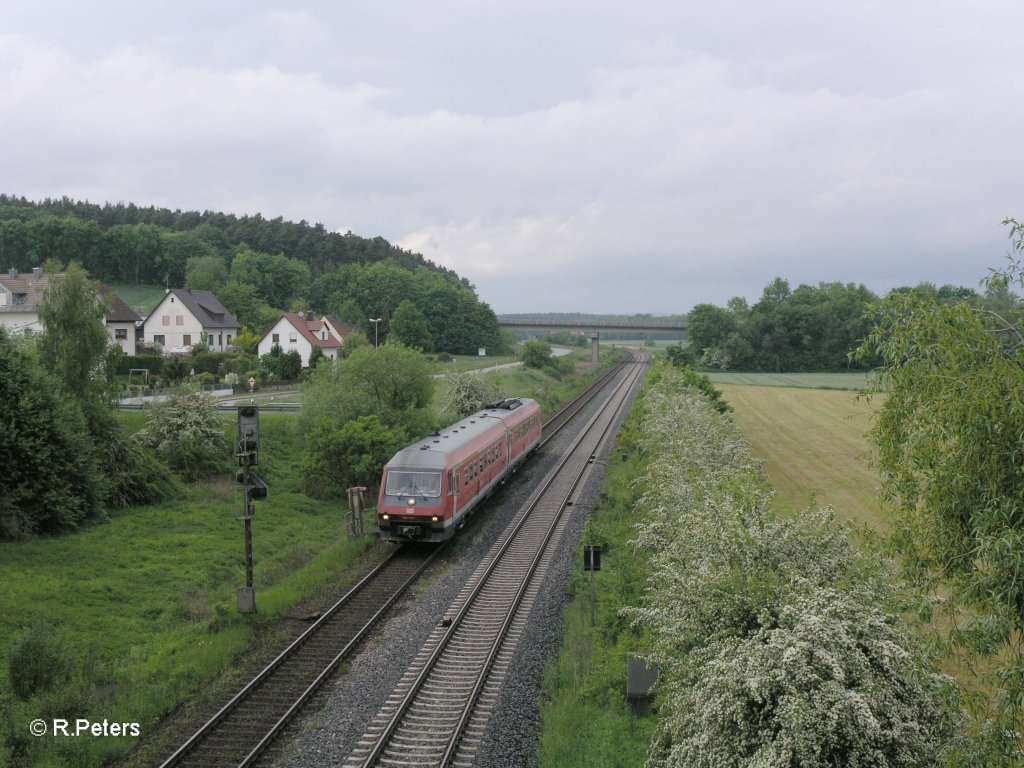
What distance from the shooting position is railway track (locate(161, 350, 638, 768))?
40.8 ft

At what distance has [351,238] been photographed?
557 ft

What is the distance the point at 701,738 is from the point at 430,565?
14.6 metres

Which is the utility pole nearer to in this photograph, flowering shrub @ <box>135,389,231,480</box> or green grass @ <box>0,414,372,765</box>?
green grass @ <box>0,414,372,765</box>

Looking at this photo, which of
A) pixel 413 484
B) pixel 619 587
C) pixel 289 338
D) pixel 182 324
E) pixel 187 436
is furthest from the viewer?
pixel 182 324

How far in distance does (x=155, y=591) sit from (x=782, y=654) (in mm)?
17632

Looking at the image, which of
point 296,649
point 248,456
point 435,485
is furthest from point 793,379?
point 296,649

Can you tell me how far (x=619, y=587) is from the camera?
17.1 metres

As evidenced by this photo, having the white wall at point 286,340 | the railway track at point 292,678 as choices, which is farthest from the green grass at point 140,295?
the railway track at point 292,678

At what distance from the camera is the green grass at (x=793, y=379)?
83438mm

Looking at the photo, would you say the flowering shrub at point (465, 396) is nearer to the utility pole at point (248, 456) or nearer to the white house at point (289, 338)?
the utility pole at point (248, 456)

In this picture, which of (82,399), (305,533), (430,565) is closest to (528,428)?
(305,533)

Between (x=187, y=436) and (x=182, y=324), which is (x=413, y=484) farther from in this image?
(x=182, y=324)

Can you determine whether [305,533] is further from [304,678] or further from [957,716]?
[957,716]

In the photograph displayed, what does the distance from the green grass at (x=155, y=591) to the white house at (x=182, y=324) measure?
159 feet
